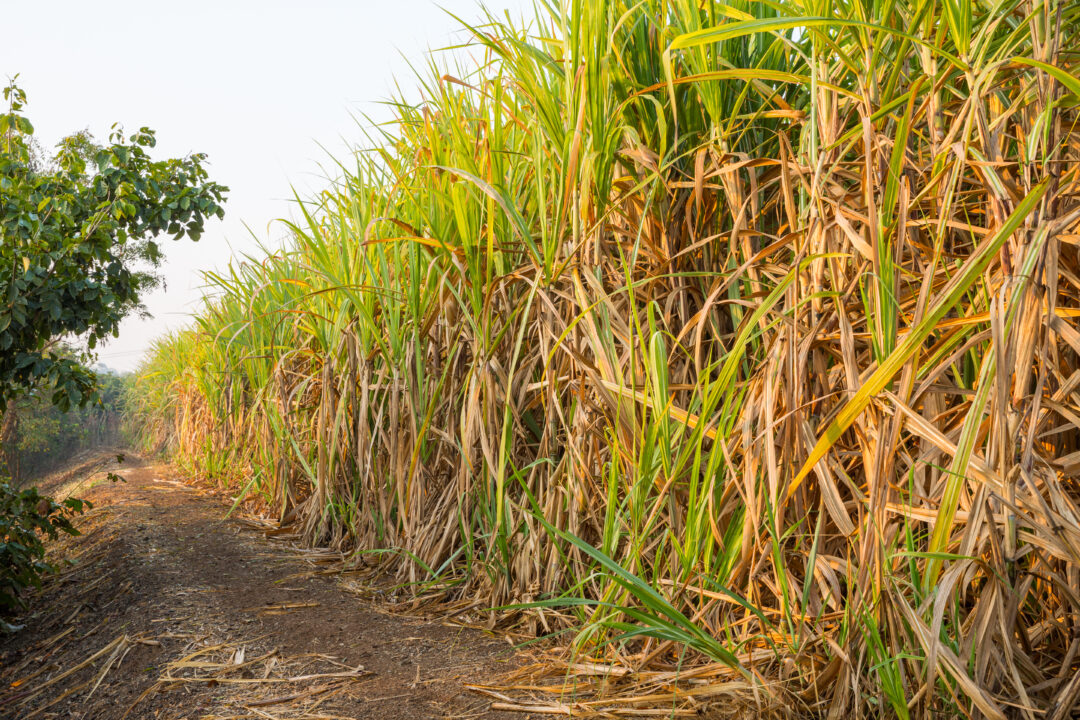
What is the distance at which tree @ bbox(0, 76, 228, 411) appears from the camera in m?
2.41

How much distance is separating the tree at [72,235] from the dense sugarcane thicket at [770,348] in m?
1.24

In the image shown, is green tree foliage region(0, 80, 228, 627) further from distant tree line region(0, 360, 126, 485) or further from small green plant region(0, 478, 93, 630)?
distant tree line region(0, 360, 126, 485)

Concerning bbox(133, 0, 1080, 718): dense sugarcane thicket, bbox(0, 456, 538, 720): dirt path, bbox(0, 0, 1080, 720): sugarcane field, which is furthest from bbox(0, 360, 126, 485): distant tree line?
bbox(133, 0, 1080, 718): dense sugarcane thicket

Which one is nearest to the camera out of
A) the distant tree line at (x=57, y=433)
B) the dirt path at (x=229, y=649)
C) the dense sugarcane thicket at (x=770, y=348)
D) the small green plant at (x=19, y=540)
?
the dense sugarcane thicket at (x=770, y=348)

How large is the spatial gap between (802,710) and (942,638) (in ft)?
0.71

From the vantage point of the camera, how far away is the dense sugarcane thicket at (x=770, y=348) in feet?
2.75

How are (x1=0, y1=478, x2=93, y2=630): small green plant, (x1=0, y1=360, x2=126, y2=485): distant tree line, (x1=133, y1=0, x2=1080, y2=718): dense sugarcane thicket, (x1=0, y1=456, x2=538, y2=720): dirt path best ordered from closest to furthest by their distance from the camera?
(x1=133, y1=0, x2=1080, y2=718): dense sugarcane thicket < (x1=0, y1=456, x2=538, y2=720): dirt path < (x1=0, y1=478, x2=93, y2=630): small green plant < (x1=0, y1=360, x2=126, y2=485): distant tree line

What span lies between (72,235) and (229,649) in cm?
189

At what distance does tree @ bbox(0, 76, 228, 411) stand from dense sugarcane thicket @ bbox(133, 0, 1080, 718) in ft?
4.08

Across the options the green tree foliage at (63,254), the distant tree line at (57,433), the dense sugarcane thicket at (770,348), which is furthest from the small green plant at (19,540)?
the distant tree line at (57,433)

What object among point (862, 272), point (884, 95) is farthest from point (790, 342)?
point (884, 95)

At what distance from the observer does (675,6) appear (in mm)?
1331

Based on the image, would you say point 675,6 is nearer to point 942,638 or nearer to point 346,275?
point 942,638

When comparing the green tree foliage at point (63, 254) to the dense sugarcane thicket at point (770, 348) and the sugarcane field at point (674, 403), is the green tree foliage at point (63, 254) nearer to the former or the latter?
the sugarcane field at point (674, 403)
